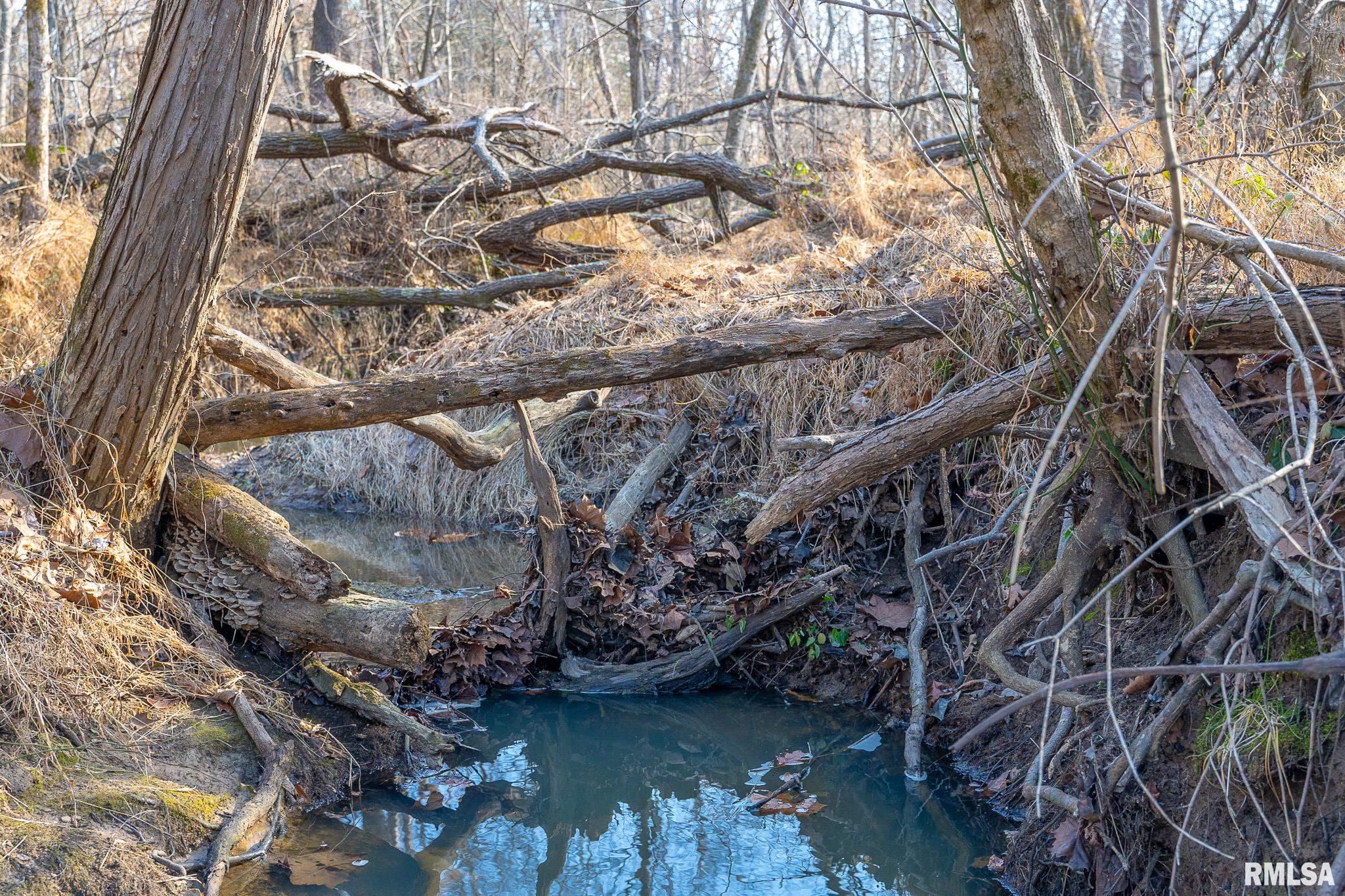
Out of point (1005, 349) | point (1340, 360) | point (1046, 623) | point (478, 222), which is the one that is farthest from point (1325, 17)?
point (478, 222)

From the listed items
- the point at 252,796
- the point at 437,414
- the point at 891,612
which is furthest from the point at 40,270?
the point at 891,612

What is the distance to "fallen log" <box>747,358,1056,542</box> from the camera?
358cm

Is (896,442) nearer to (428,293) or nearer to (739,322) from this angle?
(739,322)

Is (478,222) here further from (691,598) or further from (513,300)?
(691,598)

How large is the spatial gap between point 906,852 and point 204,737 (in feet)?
8.11

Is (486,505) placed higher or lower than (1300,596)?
lower

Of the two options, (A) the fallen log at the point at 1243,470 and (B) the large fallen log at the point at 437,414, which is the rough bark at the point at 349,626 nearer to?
(B) the large fallen log at the point at 437,414

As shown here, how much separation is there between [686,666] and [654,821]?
42.6 inches

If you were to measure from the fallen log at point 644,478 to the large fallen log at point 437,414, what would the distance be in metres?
0.51

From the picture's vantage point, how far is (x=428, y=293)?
331 inches

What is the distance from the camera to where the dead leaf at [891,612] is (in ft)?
15.1

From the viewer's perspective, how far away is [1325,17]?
5590mm

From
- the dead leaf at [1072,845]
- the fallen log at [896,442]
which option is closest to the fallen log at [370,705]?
the fallen log at [896,442]

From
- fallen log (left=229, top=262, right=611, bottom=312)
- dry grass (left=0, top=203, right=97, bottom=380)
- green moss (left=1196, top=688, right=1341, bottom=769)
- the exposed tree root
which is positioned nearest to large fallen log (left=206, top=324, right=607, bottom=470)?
fallen log (left=229, top=262, right=611, bottom=312)
